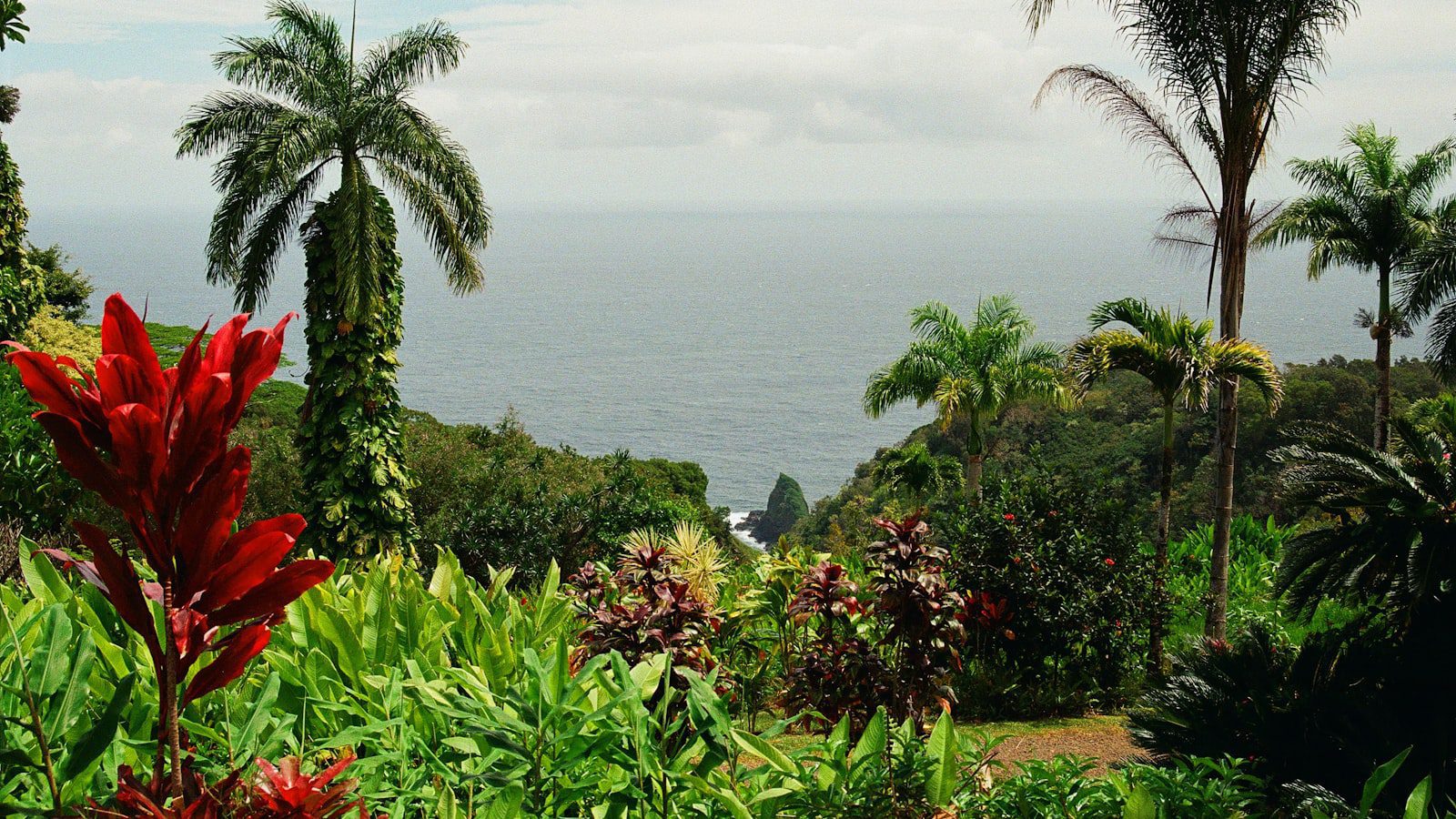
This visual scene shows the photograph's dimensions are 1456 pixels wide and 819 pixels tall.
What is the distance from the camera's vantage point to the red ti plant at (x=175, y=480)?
4.34 ft

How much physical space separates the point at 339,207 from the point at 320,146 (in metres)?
0.87

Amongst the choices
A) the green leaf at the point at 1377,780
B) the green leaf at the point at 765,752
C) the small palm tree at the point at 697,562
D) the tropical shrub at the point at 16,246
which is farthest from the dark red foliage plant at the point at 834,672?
the tropical shrub at the point at 16,246

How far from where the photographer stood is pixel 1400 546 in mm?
5270

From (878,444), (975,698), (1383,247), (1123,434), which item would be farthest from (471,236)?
(878,444)

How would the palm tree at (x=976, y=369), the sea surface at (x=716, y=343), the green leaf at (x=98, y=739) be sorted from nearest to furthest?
the green leaf at (x=98, y=739) → the palm tree at (x=976, y=369) → the sea surface at (x=716, y=343)

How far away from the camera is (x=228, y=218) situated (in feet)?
38.9

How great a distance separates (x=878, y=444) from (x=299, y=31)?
272 ft

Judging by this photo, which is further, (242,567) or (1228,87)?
(1228,87)

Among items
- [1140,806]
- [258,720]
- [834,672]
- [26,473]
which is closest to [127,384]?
[258,720]

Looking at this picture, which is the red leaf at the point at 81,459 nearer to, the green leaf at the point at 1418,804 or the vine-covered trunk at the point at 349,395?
the green leaf at the point at 1418,804

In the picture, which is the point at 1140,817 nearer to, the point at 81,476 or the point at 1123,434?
the point at 81,476

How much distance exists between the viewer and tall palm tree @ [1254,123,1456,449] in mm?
17406

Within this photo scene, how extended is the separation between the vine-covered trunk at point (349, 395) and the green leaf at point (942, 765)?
1003 centimetres

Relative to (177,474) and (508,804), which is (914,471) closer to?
(508,804)
